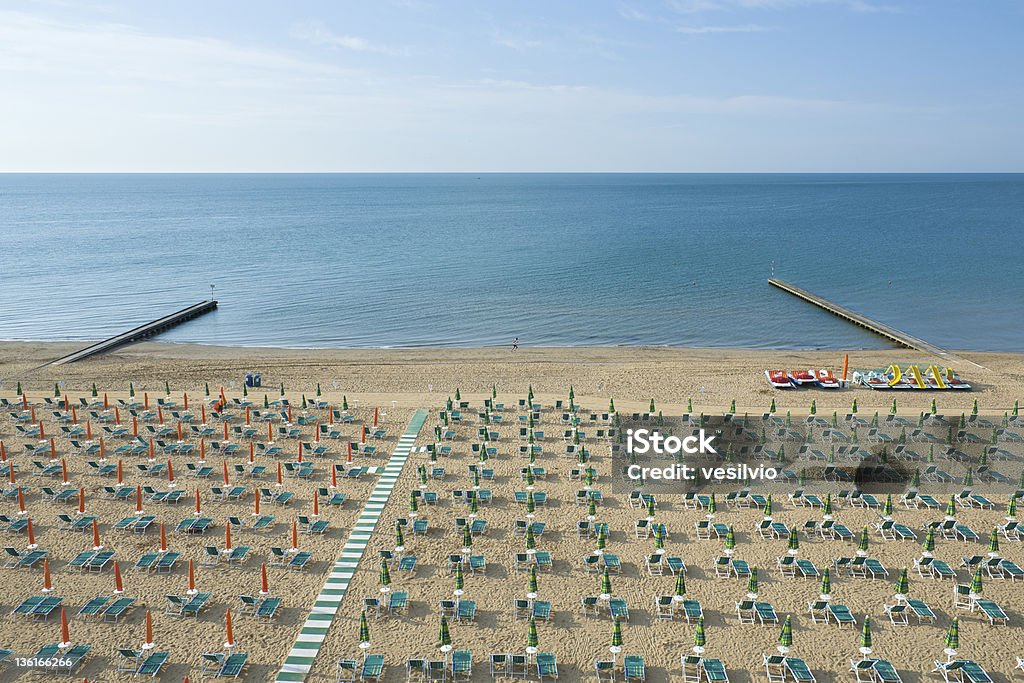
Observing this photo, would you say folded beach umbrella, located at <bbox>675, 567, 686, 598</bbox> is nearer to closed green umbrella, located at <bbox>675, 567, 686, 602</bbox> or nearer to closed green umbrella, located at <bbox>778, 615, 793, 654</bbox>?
closed green umbrella, located at <bbox>675, 567, 686, 602</bbox>

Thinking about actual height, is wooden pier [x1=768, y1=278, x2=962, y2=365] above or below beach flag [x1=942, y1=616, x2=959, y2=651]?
above

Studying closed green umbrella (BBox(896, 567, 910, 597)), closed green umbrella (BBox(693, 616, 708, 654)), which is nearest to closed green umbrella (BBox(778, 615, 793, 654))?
closed green umbrella (BBox(693, 616, 708, 654))

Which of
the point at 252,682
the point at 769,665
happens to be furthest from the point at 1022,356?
the point at 252,682

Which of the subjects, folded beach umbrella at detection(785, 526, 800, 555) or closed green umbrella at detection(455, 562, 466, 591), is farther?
folded beach umbrella at detection(785, 526, 800, 555)

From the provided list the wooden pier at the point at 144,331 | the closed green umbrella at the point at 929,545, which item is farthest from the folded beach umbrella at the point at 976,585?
the wooden pier at the point at 144,331

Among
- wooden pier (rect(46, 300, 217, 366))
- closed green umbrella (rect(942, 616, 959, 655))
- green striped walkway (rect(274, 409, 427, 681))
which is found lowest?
green striped walkway (rect(274, 409, 427, 681))

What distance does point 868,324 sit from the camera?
64.3 meters

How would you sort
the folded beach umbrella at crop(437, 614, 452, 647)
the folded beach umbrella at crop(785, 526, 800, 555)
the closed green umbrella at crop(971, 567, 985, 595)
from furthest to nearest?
1. the folded beach umbrella at crop(785, 526, 800, 555)
2. the closed green umbrella at crop(971, 567, 985, 595)
3. the folded beach umbrella at crop(437, 614, 452, 647)

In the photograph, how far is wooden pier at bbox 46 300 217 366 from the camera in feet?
174

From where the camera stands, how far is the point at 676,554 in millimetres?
23047

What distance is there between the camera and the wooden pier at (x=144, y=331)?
174 feet

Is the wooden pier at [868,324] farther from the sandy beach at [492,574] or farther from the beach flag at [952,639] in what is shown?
the beach flag at [952,639]

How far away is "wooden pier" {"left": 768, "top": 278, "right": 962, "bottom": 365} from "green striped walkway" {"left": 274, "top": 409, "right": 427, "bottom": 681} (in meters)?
43.7

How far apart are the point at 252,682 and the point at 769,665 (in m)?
12.5
